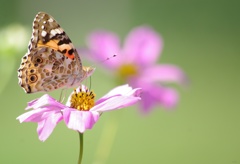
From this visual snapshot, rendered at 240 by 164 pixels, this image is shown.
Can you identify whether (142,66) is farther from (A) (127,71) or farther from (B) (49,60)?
(B) (49,60)

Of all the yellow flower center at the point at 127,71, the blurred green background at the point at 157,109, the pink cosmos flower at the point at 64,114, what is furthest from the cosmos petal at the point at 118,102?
the yellow flower center at the point at 127,71

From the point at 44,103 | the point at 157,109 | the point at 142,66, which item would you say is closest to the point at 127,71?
the point at 142,66

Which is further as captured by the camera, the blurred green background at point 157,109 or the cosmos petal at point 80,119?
the blurred green background at point 157,109

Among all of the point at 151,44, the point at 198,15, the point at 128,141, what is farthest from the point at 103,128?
the point at 198,15

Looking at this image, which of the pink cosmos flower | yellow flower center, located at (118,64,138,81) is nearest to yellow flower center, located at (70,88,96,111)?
the pink cosmos flower

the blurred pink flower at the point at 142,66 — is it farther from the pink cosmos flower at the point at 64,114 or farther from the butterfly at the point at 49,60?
the pink cosmos flower at the point at 64,114

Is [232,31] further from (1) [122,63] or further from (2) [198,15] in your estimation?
(1) [122,63]
